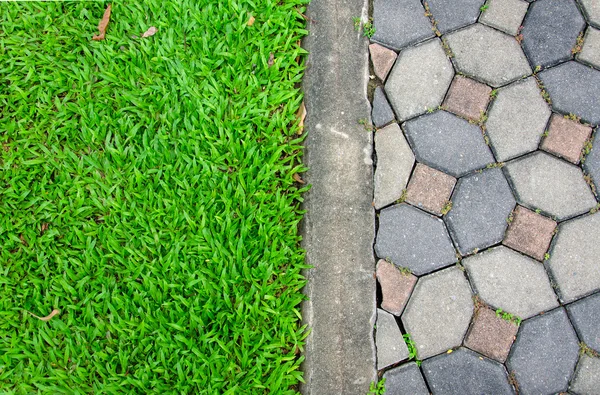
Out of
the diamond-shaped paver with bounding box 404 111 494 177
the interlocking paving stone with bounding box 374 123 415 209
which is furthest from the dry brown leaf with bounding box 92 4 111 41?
the diamond-shaped paver with bounding box 404 111 494 177

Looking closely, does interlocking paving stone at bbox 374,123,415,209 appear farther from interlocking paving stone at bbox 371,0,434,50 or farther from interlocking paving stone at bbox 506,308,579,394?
interlocking paving stone at bbox 506,308,579,394

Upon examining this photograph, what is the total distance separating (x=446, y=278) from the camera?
8.30ft

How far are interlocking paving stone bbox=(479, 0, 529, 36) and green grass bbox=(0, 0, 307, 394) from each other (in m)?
0.97

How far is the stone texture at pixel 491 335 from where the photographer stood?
2.44 meters

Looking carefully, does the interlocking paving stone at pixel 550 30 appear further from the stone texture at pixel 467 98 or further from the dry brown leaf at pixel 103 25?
the dry brown leaf at pixel 103 25

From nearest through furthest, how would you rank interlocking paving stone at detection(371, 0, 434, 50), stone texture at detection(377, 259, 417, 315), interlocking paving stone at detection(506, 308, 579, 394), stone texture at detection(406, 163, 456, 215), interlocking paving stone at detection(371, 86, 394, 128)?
interlocking paving stone at detection(506, 308, 579, 394) → stone texture at detection(377, 259, 417, 315) → stone texture at detection(406, 163, 456, 215) → interlocking paving stone at detection(371, 86, 394, 128) → interlocking paving stone at detection(371, 0, 434, 50)

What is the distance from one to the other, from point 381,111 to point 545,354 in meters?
1.35

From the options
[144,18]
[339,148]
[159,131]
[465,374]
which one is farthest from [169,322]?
[144,18]

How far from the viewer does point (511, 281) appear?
8.25 feet

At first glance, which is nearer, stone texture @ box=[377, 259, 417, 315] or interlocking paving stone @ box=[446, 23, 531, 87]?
stone texture @ box=[377, 259, 417, 315]

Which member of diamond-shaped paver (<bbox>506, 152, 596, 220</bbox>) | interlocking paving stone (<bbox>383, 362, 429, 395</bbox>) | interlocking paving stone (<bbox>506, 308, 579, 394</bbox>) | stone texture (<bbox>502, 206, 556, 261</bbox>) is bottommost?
interlocking paving stone (<bbox>383, 362, 429, 395</bbox>)

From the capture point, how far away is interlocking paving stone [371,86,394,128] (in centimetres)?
271

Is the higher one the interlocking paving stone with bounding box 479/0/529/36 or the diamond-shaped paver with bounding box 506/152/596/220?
the interlocking paving stone with bounding box 479/0/529/36

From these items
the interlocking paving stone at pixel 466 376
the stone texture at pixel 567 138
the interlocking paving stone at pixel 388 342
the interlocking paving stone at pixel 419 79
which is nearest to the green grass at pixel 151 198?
the interlocking paving stone at pixel 388 342
